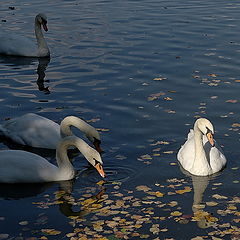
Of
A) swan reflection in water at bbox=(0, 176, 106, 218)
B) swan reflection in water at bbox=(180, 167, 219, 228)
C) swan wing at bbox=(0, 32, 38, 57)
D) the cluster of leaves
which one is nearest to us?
the cluster of leaves

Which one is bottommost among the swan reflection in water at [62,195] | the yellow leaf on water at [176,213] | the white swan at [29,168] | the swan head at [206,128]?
the swan reflection in water at [62,195]

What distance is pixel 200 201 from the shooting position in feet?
36.1

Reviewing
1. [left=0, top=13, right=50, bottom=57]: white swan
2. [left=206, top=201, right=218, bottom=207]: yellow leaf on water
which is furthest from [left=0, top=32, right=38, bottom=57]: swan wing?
[left=206, top=201, right=218, bottom=207]: yellow leaf on water

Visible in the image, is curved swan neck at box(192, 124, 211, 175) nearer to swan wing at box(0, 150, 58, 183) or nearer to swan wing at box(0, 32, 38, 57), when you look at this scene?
swan wing at box(0, 150, 58, 183)

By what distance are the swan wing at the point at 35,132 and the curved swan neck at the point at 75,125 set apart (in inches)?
15.4

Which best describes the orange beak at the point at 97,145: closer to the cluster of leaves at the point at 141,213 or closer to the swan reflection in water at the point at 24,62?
the cluster of leaves at the point at 141,213

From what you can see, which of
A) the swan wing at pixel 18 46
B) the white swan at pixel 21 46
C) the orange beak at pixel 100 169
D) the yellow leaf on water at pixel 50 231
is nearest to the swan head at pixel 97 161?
the orange beak at pixel 100 169

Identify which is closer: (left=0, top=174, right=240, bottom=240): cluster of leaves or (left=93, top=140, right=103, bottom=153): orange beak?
(left=0, top=174, right=240, bottom=240): cluster of leaves

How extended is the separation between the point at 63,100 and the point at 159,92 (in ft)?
7.03

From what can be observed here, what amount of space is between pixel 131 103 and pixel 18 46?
6.07 m

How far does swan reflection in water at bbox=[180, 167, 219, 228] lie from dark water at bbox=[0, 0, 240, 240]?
0.09ft

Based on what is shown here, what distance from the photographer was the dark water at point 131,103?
1048 cm

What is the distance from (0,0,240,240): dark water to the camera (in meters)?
10.5

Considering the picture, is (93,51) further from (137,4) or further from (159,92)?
(137,4)
